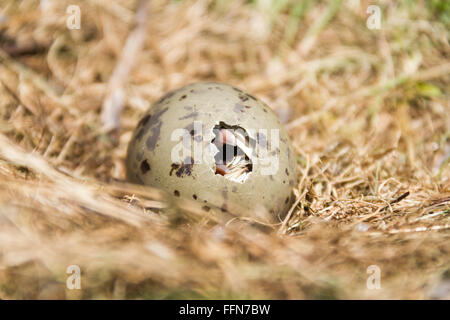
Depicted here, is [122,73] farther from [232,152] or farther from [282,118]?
[232,152]

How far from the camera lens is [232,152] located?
1.80 metres

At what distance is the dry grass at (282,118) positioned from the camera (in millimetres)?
1566

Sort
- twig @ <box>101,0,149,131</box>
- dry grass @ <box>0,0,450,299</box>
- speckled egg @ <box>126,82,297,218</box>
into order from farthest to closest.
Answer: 1. twig @ <box>101,0,149,131</box>
2. speckled egg @ <box>126,82,297,218</box>
3. dry grass @ <box>0,0,450,299</box>

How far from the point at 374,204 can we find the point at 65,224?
4.54 ft

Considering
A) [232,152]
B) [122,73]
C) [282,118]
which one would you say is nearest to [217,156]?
[232,152]

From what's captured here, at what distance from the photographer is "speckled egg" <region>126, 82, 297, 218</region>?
68.6 inches

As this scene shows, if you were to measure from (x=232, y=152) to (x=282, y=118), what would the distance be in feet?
3.65

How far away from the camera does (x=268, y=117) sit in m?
1.92

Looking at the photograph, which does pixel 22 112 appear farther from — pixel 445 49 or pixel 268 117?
pixel 445 49

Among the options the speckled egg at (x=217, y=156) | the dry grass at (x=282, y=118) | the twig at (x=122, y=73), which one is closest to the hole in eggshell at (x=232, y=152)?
the speckled egg at (x=217, y=156)

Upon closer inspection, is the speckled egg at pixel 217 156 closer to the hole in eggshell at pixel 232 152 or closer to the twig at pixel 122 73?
the hole in eggshell at pixel 232 152

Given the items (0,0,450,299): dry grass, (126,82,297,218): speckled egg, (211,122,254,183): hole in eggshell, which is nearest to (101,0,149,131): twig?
(0,0,450,299): dry grass

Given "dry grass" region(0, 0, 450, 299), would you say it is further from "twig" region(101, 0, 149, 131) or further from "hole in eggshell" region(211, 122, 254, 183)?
"hole in eggshell" region(211, 122, 254, 183)
